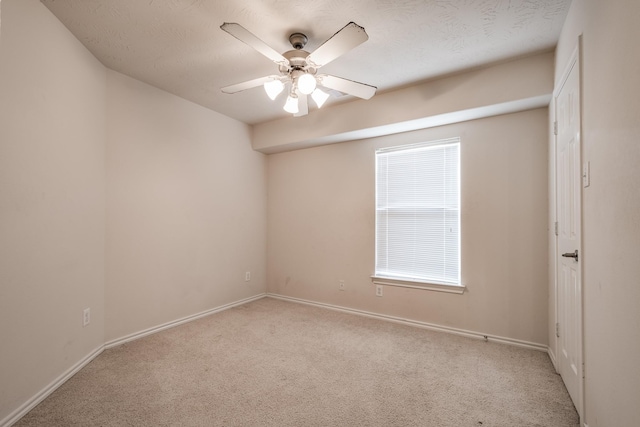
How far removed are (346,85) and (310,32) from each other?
1.48ft

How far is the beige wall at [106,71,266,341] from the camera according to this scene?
2.88 metres

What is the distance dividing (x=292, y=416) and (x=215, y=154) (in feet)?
10.1

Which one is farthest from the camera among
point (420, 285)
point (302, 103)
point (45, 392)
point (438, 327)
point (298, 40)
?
point (420, 285)

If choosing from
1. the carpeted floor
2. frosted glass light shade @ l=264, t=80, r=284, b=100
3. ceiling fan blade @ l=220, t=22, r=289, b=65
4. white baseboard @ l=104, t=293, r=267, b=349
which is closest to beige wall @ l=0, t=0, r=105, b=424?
white baseboard @ l=104, t=293, r=267, b=349

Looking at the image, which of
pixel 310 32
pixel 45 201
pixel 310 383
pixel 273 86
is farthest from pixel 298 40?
pixel 310 383

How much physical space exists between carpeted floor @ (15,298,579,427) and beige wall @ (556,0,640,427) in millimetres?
608

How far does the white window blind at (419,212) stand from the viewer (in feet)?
10.7

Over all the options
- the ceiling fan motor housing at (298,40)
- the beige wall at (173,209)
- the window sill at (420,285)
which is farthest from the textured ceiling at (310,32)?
the window sill at (420,285)

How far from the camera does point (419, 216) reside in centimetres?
347

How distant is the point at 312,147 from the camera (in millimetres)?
4289

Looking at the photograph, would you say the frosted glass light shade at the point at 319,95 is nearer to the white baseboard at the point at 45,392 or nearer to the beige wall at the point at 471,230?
the beige wall at the point at 471,230

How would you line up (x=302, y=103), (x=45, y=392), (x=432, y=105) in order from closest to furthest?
(x=45, y=392), (x=302, y=103), (x=432, y=105)

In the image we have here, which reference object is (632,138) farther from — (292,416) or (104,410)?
(104,410)

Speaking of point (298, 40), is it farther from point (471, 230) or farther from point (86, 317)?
point (86, 317)
